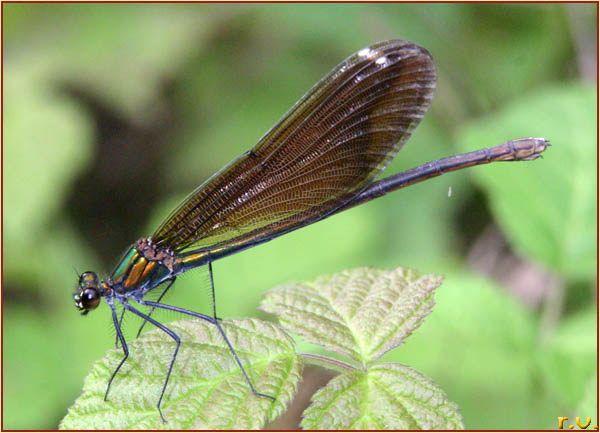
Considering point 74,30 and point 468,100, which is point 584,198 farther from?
point 74,30

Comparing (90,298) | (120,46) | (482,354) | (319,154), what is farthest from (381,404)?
(120,46)

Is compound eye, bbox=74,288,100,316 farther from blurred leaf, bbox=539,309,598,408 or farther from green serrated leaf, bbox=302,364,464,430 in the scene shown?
blurred leaf, bbox=539,309,598,408

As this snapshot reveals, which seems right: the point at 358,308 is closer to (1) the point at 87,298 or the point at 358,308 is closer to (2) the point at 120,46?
(1) the point at 87,298

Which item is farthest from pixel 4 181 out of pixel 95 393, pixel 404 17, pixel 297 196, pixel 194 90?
pixel 404 17

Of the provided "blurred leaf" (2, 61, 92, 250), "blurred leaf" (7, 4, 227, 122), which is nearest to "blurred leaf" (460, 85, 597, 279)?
"blurred leaf" (7, 4, 227, 122)

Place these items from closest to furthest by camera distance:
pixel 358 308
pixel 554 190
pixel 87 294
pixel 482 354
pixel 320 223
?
pixel 358 308 < pixel 87 294 < pixel 482 354 < pixel 554 190 < pixel 320 223
